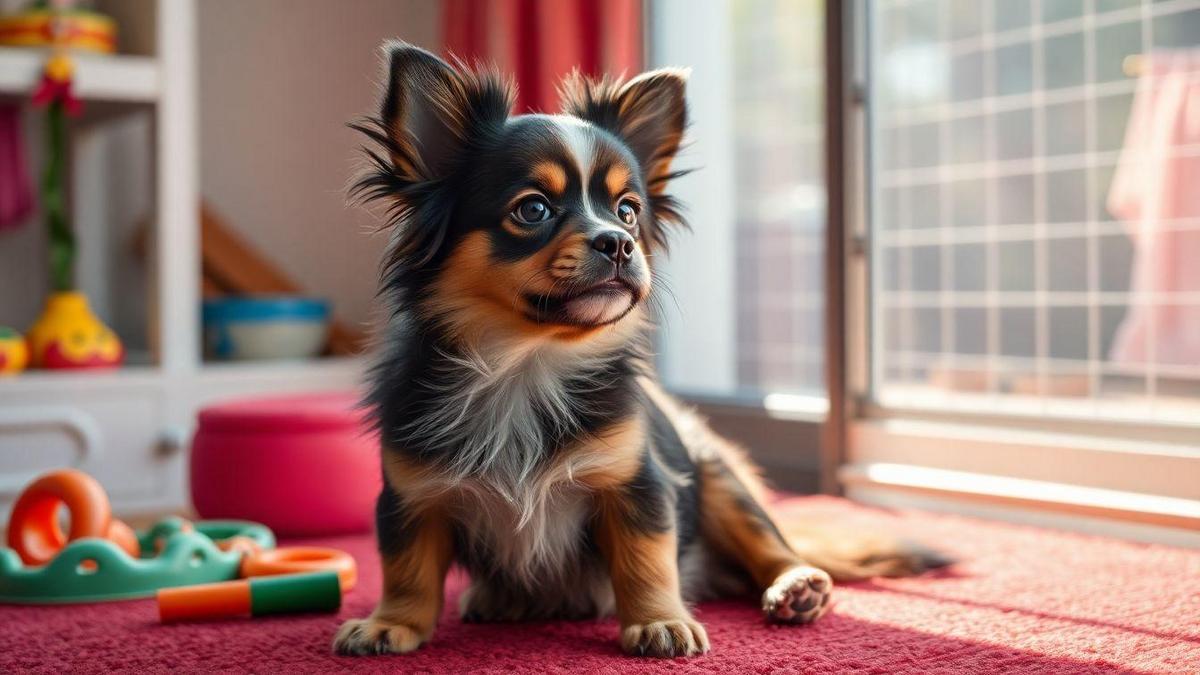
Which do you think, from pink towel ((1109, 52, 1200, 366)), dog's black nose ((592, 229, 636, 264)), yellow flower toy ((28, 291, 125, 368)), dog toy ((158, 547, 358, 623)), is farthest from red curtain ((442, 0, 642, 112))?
dog's black nose ((592, 229, 636, 264))

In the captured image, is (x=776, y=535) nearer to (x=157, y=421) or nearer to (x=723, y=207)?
(x=157, y=421)

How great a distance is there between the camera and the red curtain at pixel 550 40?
3348mm

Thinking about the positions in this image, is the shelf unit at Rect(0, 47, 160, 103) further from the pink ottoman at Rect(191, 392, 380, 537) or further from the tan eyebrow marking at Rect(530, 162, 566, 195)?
the tan eyebrow marking at Rect(530, 162, 566, 195)

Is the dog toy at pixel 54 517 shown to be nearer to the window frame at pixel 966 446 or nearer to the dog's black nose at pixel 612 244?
the dog's black nose at pixel 612 244

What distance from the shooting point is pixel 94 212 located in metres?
3.77

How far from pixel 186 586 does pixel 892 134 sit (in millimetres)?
2675

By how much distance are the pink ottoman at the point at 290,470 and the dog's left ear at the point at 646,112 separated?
109 cm

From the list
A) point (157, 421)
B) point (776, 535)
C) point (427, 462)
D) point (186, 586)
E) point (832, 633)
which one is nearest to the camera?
point (427, 462)

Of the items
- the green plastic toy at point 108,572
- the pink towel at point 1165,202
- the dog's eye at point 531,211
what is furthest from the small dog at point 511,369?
the pink towel at point 1165,202

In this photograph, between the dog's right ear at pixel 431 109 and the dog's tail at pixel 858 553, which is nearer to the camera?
the dog's right ear at pixel 431 109

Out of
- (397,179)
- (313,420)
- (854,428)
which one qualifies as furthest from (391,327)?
(854,428)

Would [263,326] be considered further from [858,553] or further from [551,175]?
[551,175]

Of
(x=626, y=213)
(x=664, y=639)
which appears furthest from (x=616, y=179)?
(x=664, y=639)

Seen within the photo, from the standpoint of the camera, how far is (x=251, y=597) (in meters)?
1.82
